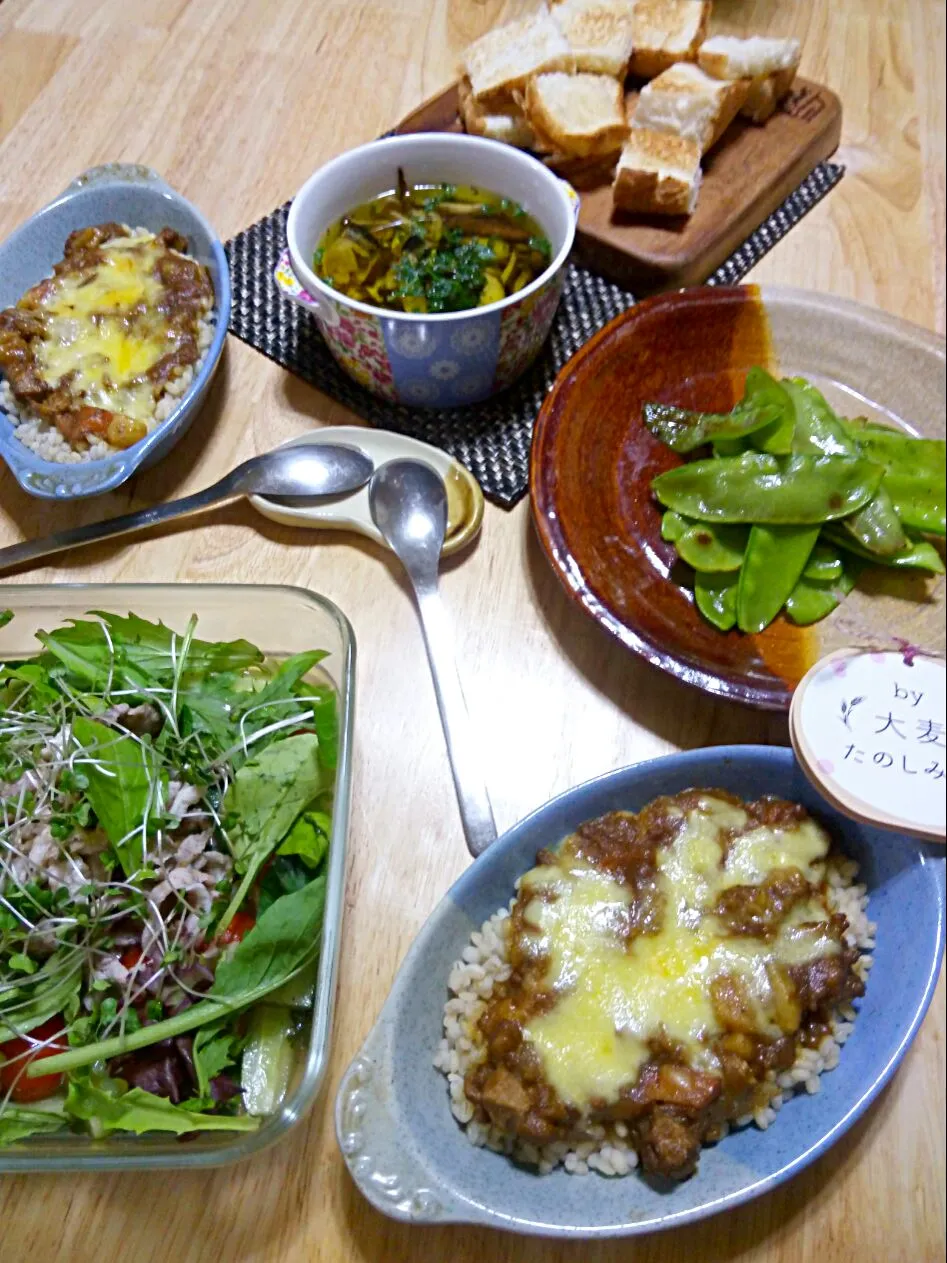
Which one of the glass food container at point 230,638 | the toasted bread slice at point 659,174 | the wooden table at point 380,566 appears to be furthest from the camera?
the toasted bread slice at point 659,174

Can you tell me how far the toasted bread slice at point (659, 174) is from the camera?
1.09 meters

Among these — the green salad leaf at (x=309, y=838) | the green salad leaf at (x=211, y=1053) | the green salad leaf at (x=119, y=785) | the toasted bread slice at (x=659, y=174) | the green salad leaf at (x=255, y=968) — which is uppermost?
the toasted bread slice at (x=659, y=174)

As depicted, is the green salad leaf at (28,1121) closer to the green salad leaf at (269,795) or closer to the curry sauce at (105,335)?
the green salad leaf at (269,795)

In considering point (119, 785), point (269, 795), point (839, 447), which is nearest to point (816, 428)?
point (839, 447)

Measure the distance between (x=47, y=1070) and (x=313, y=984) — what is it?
203 millimetres

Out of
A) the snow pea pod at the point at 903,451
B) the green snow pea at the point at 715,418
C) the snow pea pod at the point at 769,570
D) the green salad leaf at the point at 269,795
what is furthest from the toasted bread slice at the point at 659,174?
the green salad leaf at the point at 269,795

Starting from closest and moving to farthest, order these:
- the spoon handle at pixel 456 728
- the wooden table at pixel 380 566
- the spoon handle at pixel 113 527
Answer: the wooden table at pixel 380 566 < the spoon handle at pixel 456 728 < the spoon handle at pixel 113 527

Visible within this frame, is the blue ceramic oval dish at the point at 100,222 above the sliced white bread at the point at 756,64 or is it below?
below

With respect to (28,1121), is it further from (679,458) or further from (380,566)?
(679,458)

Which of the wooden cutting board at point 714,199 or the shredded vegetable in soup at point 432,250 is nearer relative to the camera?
the shredded vegetable in soup at point 432,250

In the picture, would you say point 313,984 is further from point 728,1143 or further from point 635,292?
point 635,292

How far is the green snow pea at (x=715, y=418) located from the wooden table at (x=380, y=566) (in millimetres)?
199

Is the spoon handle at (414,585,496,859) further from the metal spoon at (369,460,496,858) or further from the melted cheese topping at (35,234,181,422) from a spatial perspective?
the melted cheese topping at (35,234,181,422)

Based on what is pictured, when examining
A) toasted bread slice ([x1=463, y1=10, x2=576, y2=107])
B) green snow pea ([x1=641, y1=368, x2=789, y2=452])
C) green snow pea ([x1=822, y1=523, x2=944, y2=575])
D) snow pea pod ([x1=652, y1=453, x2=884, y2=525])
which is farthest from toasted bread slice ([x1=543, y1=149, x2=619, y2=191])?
green snow pea ([x1=822, y1=523, x2=944, y2=575])
